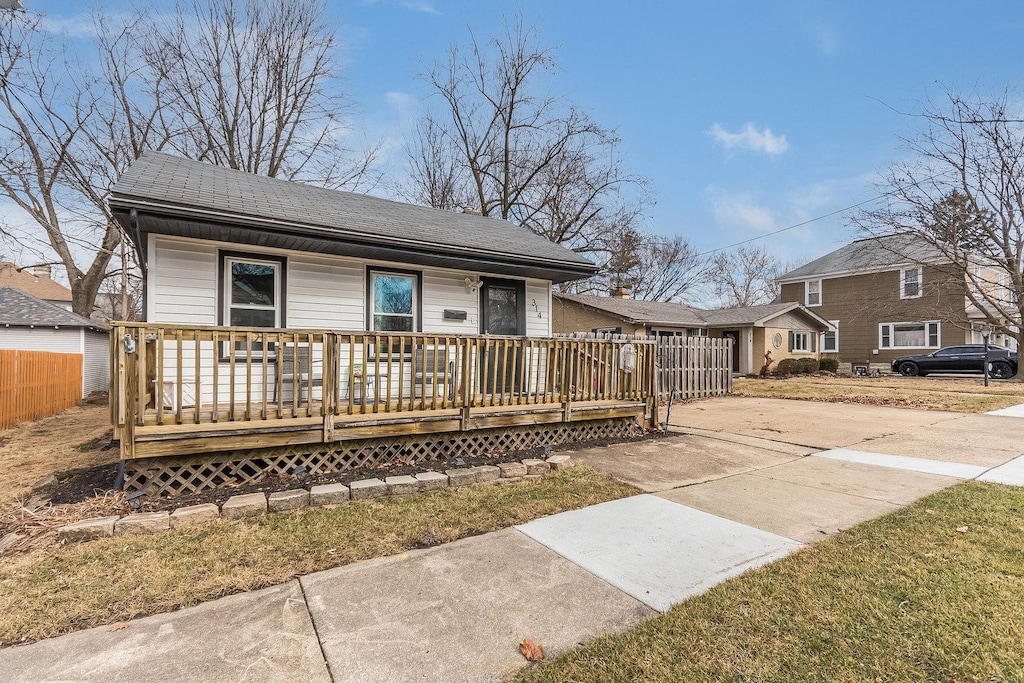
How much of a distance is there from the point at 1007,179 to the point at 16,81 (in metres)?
36.2

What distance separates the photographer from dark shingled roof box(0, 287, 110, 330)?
14297 mm

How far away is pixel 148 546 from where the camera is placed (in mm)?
3330

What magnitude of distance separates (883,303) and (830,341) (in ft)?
12.0

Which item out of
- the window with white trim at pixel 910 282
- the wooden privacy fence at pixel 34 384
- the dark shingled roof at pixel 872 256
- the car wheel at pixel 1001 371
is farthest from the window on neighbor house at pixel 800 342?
the wooden privacy fence at pixel 34 384

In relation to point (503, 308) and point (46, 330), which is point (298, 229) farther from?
point (46, 330)

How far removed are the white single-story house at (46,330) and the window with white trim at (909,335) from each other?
36.1 meters

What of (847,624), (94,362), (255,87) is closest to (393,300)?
(847,624)

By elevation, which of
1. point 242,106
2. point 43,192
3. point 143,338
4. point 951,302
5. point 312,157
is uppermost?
point 242,106

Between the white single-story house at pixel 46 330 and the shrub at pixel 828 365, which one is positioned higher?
the white single-story house at pixel 46 330

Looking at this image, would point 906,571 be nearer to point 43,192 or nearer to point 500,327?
point 500,327

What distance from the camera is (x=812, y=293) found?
96.0 feet

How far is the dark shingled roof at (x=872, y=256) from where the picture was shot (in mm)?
20547

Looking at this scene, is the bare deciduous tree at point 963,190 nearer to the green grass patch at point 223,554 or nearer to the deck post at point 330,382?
the green grass patch at point 223,554

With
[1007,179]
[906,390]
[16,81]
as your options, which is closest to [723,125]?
[1007,179]
